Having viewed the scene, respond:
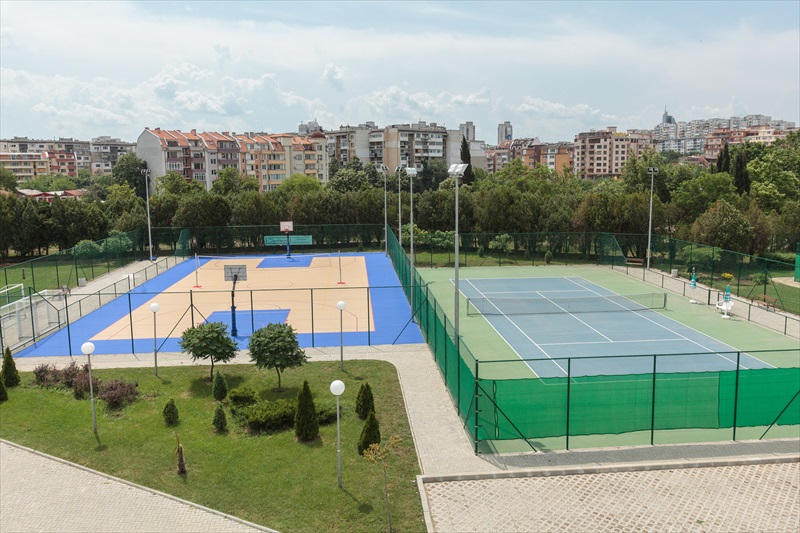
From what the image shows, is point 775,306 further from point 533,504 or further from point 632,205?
point 533,504

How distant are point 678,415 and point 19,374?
19794 mm

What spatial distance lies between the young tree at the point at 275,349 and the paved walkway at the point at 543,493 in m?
4.89

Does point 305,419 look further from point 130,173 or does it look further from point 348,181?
point 130,173

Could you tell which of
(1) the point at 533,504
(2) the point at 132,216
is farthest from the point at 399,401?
(2) the point at 132,216

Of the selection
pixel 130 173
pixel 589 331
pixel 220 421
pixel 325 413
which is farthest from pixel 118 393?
Answer: pixel 130 173

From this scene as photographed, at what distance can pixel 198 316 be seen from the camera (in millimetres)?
30469

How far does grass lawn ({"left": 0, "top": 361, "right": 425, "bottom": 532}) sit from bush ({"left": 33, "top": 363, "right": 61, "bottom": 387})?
10.3 inches

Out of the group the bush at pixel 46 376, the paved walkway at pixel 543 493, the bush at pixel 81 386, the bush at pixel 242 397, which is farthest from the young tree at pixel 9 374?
the bush at pixel 242 397

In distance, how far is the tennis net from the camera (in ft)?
104

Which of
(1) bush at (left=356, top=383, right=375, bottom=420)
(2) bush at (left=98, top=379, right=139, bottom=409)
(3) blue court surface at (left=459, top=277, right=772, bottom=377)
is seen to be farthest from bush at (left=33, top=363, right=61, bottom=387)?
(3) blue court surface at (left=459, top=277, right=772, bottom=377)

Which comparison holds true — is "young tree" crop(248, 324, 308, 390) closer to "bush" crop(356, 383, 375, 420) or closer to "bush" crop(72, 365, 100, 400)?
"bush" crop(356, 383, 375, 420)

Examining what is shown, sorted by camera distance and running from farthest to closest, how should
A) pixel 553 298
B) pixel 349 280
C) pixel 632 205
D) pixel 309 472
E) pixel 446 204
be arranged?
pixel 446 204
pixel 632 205
pixel 349 280
pixel 553 298
pixel 309 472

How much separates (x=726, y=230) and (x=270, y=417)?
1459 inches

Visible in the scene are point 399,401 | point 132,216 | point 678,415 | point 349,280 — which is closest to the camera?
point 678,415
